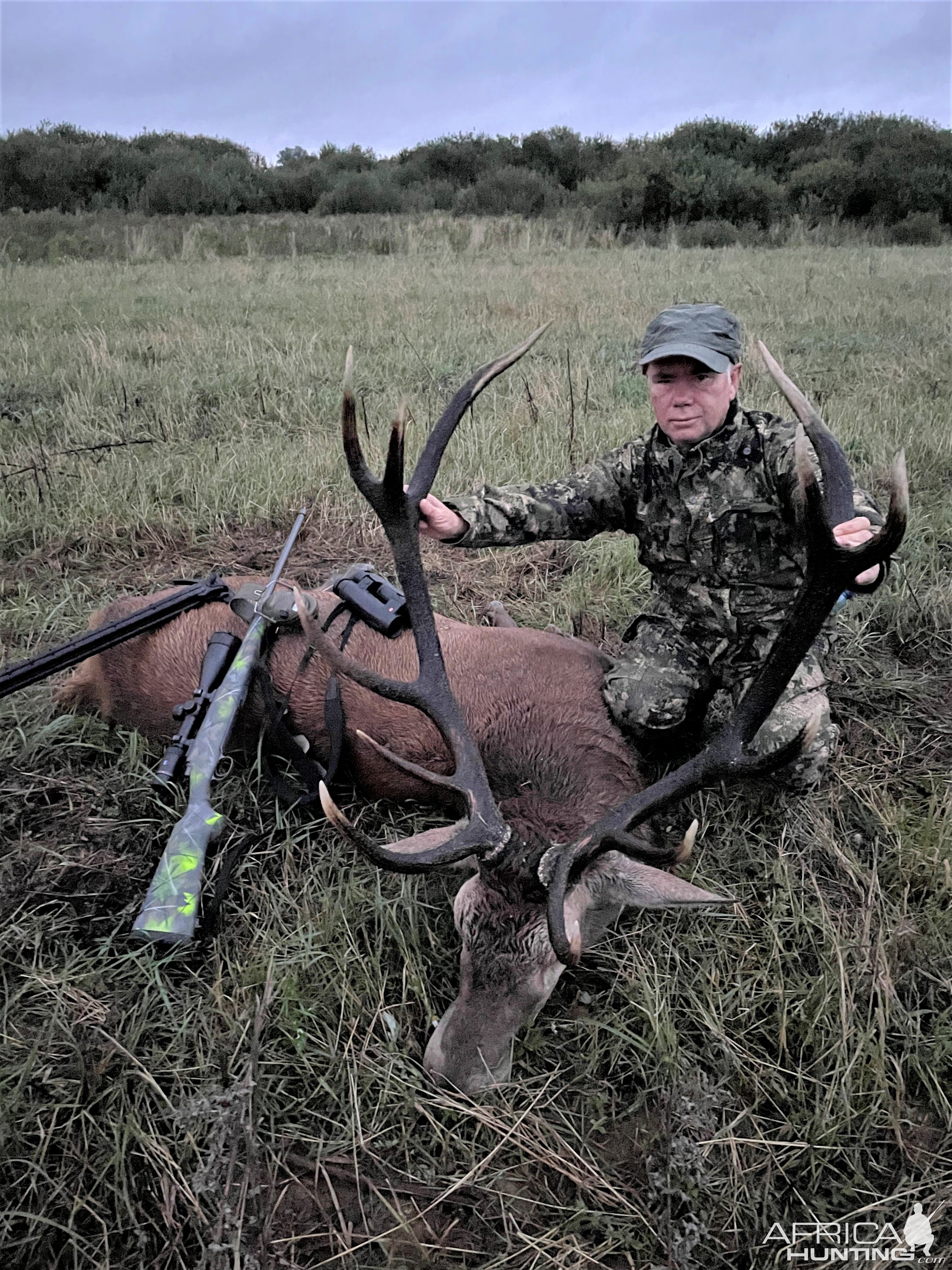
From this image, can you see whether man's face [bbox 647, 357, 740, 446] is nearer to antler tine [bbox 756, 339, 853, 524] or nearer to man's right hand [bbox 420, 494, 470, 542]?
antler tine [bbox 756, 339, 853, 524]

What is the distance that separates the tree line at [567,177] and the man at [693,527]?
1581 cm

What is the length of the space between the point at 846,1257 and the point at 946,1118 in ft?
1.44

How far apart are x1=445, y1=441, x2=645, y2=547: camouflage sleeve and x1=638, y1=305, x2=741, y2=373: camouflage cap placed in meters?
0.44

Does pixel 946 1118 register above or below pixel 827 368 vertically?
below

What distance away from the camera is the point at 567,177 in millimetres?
28625

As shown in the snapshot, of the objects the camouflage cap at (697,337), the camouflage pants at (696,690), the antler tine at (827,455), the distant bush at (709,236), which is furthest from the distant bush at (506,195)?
the antler tine at (827,455)

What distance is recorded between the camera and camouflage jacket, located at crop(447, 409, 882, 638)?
2.94 metres

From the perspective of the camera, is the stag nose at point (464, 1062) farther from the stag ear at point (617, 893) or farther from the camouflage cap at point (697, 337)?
the camouflage cap at point (697, 337)

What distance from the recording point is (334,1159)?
201 cm

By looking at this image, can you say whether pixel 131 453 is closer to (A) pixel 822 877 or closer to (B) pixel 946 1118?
(A) pixel 822 877

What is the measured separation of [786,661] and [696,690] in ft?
3.16

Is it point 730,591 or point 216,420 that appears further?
point 216,420

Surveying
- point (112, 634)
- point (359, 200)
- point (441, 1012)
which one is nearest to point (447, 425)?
point (112, 634)

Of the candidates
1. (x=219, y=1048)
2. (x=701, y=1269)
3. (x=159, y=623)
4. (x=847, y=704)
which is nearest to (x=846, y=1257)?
(x=701, y=1269)
